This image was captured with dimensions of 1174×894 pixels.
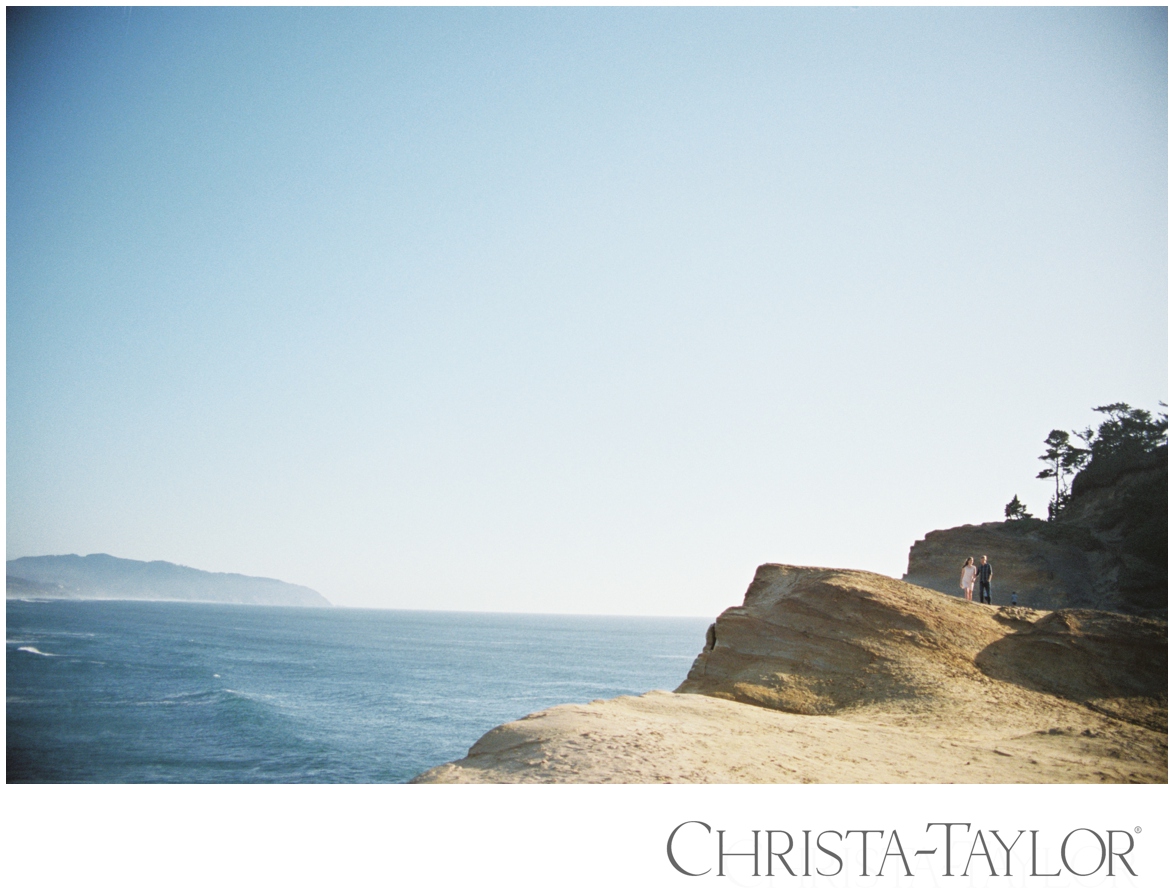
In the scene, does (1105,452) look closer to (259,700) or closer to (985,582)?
(985,582)

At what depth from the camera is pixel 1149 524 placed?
27156 millimetres

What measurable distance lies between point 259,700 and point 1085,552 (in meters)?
56.2

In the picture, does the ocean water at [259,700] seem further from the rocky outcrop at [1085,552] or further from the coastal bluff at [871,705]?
the rocky outcrop at [1085,552]

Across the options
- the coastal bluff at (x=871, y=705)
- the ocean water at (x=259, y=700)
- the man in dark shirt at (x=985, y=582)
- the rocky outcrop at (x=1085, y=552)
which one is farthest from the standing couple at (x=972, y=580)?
the ocean water at (x=259, y=700)

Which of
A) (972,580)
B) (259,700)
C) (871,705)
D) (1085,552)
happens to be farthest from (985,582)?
(259,700)

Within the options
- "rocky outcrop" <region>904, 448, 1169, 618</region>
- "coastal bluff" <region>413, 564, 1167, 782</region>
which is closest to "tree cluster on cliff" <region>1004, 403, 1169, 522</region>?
"rocky outcrop" <region>904, 448, 1169, 618</region>

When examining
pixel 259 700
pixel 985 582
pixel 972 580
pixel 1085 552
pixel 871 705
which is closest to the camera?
pixel 871 705

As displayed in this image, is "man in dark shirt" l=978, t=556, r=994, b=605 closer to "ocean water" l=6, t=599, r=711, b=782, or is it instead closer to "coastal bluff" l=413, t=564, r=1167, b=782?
"coastal bluff" l=413, t=564, r=1167, b=782

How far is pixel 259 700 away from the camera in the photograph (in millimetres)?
57969

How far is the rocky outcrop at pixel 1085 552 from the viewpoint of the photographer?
26391mm

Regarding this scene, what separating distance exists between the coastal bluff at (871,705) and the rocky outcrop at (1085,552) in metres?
14.3
